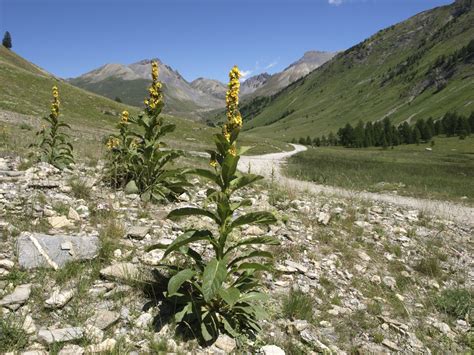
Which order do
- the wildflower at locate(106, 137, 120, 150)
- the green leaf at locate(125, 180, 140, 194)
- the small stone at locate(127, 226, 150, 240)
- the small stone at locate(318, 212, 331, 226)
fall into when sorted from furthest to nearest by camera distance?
the wildflower at locate(106, 137, 120, 150)
the small stone at locate(318, 212, 331, 226)
the green leaf at locate(125, 180, 140, 194)
the small stone at locate(127, 226, 150, 240)

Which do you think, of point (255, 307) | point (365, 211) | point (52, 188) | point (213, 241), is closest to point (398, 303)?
point (255, 307)

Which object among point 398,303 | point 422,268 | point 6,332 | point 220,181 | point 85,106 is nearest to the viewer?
point 6,332

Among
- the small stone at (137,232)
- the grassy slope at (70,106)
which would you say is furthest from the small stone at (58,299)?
the grassy slope at (70,106)

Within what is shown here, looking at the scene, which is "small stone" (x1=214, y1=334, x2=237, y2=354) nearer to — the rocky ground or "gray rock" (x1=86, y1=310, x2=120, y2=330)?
the rocky ground

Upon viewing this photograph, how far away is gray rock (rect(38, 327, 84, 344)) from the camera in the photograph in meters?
4.06

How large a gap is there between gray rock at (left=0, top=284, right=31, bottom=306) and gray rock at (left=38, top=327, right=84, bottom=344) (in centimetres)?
64

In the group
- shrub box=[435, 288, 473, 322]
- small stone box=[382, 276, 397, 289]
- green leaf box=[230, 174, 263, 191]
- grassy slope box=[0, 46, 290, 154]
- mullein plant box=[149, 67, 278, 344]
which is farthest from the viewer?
grassy slope box=[0, 46, 290, 154]

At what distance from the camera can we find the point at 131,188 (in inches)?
385

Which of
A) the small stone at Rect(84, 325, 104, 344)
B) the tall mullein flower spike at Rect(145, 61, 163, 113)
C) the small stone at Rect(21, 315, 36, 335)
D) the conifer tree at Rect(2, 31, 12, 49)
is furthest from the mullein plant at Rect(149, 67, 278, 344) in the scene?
the conifer tree at Rect(2, 31, 12, 49)

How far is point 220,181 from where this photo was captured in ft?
16.1

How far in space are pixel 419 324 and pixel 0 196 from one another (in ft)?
30.5

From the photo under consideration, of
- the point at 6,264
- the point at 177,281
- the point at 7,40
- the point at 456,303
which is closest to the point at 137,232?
the point at 6,264

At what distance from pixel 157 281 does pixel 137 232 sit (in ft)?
6.04

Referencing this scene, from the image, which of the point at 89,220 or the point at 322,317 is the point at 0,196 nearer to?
the point at 89,220
